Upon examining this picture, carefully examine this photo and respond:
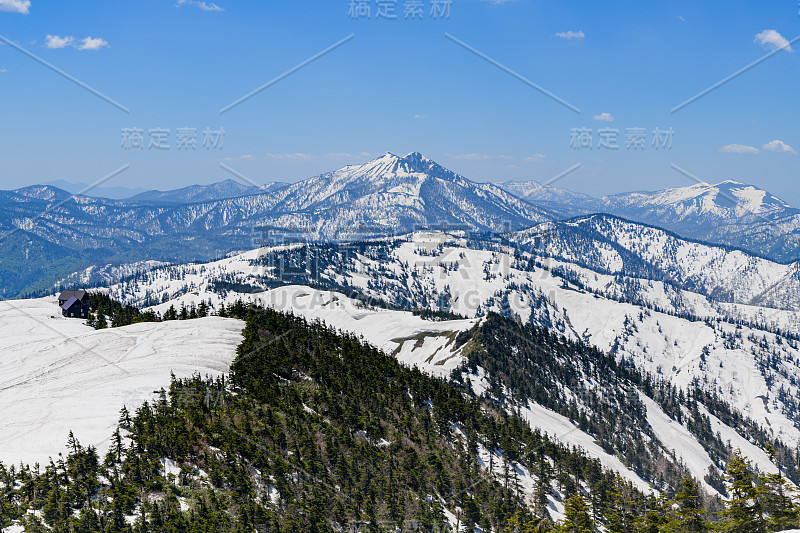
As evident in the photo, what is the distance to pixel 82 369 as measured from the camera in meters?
65.3

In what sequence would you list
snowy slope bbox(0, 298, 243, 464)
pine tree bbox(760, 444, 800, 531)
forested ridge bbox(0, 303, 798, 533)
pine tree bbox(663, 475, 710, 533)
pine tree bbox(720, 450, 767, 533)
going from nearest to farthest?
pine tree bbox(760, 444, 800, 531), pine tree bbox(720, 450, 767, 533), forested ridge bbox(0, 303, 798, 533), pine tree bbox(663, 475, 710, 533), snowy slope bbox(0, 298, 243, 464)

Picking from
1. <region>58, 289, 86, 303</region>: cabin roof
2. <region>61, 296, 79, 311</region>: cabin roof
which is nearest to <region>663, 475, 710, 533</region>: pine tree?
<region>61, 296, 79, 311</region>: cabin roof

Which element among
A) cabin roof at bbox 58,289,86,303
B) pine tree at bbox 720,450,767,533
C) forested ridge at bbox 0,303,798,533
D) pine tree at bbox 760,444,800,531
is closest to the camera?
pine tree at bbox 760,444,800,531

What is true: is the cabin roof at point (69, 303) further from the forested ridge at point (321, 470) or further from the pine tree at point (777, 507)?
the pine tree at point (777, 507)

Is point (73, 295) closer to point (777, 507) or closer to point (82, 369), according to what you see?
point (82, 369)

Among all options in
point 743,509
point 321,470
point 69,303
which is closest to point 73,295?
point 69,303

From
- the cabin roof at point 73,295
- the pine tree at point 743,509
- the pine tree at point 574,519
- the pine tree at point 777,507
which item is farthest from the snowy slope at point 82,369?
the pine tree at point 777,507

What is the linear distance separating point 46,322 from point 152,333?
102 feet

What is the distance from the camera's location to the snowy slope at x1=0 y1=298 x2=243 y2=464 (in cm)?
4497

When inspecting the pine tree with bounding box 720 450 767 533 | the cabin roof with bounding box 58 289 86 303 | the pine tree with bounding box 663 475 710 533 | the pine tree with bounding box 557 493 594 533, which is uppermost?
the cabin roof with bounding box 58 289 86 303

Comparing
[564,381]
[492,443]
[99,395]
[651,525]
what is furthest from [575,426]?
[99,395]

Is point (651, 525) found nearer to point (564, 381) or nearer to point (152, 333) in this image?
point (152, 333)

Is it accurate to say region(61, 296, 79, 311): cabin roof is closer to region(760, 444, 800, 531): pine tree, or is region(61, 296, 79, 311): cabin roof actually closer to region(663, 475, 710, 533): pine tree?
region(663, 475, 710, 533): pine tree

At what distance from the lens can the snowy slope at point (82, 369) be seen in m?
45.0
